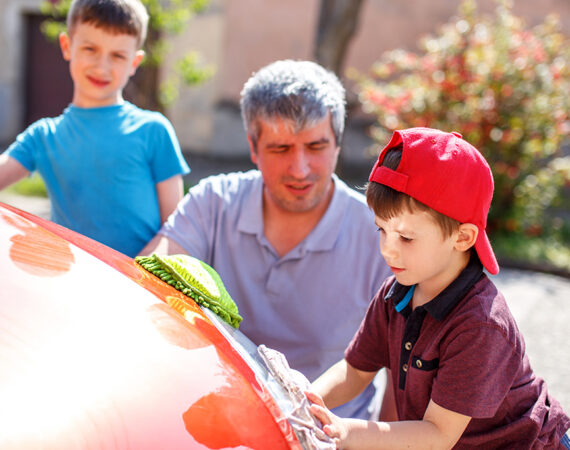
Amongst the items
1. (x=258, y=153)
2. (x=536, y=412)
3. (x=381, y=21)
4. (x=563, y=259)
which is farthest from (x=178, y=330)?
(x=381, y=21)

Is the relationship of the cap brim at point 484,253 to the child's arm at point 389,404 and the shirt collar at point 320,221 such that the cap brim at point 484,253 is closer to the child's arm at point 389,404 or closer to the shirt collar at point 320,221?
the child's arm at point 389,404

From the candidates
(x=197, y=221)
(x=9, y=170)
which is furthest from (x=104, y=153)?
(x=197, y=221)

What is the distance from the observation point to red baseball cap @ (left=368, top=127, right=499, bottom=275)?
1.35 meters

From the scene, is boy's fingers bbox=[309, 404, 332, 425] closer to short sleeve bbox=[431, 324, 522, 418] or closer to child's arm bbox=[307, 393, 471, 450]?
child's arm bbox=[307, 393, 471, 450]

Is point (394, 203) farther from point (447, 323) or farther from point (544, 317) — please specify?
point (544, 317)

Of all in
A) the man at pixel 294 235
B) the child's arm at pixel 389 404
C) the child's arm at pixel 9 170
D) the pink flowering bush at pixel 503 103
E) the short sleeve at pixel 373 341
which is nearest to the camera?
the short sleeve at pixel 373 341

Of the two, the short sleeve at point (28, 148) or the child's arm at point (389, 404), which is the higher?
the short sleeve at point (28, 148)

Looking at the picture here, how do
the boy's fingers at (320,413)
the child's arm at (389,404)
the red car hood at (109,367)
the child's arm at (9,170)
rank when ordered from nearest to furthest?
1. the red car hood at (109,367)
2. the boy's fingers at (320,413)
3. the child's arm at (389,404)
4. the child's arm at (9,170)

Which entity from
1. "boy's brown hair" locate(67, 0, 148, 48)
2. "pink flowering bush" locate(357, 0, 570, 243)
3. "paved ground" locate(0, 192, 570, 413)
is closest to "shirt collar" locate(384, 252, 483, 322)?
"boy's brown hair" locate(67, 0, 148, 48)

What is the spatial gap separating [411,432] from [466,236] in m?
0.42

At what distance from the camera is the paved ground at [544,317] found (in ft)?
13.6

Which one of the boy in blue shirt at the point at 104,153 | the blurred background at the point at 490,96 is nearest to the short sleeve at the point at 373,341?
the boy in blue shirt at the point at 104,153

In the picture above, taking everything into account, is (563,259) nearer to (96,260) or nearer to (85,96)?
(85,96)

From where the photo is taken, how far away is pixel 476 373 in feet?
4.32
